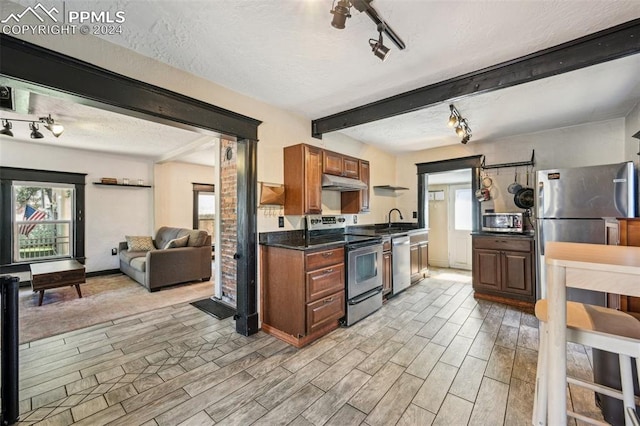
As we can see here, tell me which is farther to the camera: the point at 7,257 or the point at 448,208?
the point at 448,208

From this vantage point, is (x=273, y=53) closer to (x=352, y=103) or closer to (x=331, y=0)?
(x=331, y=0)

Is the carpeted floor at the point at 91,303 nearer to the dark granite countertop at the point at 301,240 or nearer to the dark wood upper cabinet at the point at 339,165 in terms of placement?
the dark granite countertop at the point at 301,240

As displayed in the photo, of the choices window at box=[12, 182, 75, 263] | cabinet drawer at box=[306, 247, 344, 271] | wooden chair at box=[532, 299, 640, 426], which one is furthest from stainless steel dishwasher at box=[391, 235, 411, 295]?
window at box=[12, 182, 75, 263]

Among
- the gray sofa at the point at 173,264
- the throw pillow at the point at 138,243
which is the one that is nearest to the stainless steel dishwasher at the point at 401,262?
the gray sofa at the point at 173,264

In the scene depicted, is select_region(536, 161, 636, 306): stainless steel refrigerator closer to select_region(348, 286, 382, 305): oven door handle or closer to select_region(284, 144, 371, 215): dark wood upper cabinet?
select_region(348, 286, 382, 305): oven door handle

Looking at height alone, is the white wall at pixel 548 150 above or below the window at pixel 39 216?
above

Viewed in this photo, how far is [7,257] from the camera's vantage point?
466 cm

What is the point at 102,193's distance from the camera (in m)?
5.66

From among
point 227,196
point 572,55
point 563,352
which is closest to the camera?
point 563,352

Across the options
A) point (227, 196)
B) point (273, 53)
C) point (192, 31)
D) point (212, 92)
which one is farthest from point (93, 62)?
point (227, 196)

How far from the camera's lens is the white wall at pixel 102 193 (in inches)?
193

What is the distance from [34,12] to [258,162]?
6.15ft

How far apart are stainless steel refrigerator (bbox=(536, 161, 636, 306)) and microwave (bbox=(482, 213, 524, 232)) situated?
583 mm

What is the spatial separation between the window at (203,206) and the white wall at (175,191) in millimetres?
105
